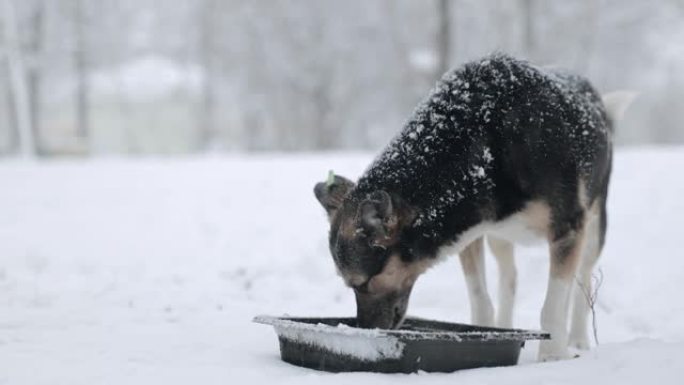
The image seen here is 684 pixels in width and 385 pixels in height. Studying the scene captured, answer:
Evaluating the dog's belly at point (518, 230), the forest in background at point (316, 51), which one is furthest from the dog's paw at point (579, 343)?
the forest in background at point (316, 51)

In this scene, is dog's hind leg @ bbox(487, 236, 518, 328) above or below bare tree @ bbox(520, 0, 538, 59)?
below

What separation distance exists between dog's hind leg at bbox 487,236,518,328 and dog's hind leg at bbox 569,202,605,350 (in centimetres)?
45

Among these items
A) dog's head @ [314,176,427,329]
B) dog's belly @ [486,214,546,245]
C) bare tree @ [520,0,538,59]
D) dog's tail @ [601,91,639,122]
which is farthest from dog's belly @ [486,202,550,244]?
bare tree @ [520,0,538,59]

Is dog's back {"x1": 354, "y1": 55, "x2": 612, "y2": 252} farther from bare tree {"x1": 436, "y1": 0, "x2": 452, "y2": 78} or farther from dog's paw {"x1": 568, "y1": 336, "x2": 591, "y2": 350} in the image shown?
bare tree {"x1": 436, "y1": 0, "x2": 452, "y2": 78}

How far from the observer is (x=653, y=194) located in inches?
437

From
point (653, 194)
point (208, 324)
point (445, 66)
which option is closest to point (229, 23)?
point (445, 66)

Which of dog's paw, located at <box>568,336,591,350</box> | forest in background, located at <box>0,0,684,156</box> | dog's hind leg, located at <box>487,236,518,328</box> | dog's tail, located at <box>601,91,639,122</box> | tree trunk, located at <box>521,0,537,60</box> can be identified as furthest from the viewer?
forest in background, located at <box>0,0,684,156</box>

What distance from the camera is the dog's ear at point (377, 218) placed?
4.33 metres

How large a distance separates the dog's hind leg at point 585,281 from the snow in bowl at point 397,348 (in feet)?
5.90

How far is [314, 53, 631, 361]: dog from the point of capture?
14.9 feet

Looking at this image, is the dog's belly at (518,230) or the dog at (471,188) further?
the dog's belly at (518,230)

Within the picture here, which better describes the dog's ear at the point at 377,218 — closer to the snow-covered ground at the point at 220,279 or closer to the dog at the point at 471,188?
the dog at the point at 471,188

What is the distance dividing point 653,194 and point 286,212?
4989 mm

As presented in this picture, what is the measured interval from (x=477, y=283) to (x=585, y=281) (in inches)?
39.6
